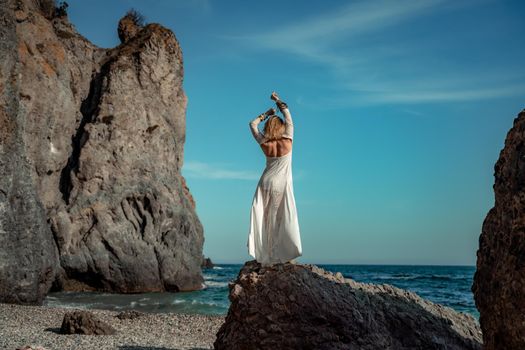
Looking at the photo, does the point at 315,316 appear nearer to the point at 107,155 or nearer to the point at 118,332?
the point at 118,332

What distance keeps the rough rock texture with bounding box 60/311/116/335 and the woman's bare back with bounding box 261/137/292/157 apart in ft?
18.0

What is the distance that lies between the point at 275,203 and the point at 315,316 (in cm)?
181

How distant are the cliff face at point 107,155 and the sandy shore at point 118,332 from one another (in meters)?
8.80

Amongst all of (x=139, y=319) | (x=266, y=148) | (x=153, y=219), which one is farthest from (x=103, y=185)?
(x=266, y=148)

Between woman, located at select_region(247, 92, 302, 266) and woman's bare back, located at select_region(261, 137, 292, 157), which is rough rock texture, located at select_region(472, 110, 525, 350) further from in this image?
woman's bare back, located at select_region(261, 137, 292, 157)

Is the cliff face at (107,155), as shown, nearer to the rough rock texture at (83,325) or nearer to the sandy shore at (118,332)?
the sandy shore at (118,332)

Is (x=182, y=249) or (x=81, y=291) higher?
(x=182, y=249)

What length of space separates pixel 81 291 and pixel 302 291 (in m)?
21.4

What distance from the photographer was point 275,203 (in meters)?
8.48

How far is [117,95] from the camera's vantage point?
30750 mm

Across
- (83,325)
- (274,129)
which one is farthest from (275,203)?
(83,325)

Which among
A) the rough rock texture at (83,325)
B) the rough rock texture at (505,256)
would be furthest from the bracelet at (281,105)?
the rough rock texture at (83,325)

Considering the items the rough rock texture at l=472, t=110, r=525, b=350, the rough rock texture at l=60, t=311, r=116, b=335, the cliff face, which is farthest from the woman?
the cliff face

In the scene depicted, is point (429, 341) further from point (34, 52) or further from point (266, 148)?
point (34, 52)
